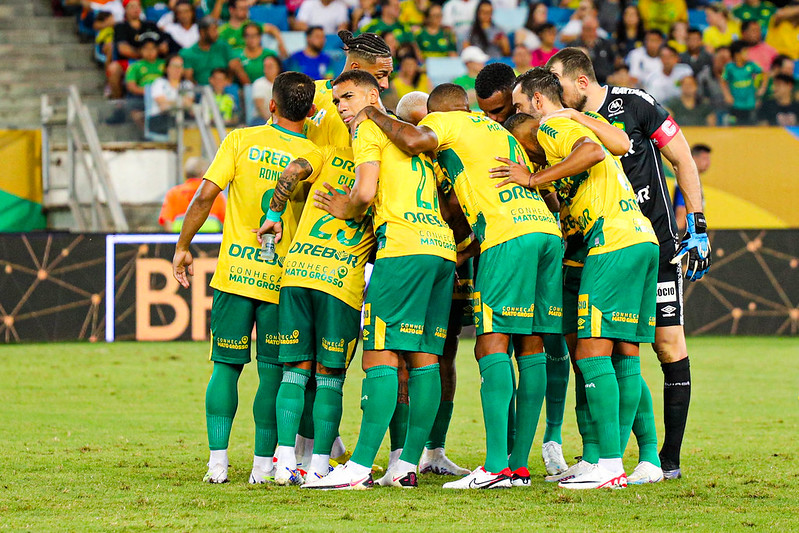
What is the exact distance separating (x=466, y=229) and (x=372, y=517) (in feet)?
6.76

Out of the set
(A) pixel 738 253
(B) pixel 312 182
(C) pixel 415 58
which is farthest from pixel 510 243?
(C) pixel 415 58

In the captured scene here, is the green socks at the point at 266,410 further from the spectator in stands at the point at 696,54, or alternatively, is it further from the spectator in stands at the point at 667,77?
the spectator in stands at the point at 696,54

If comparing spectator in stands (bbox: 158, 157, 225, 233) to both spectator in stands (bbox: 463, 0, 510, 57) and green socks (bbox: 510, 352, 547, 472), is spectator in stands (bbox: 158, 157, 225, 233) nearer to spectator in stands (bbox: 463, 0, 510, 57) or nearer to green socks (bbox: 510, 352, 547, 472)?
spectator in stands (bbox: 463, 0, 510, 57)

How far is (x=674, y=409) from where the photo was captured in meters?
6.39

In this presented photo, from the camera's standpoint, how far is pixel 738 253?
571 inches

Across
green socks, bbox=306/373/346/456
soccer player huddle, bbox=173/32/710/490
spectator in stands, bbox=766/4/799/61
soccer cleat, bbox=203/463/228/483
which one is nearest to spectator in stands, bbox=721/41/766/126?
spectator in stands, bbox=766/4/799/61

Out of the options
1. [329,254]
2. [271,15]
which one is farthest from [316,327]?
[271,15]

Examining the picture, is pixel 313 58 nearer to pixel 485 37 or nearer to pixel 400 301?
pixel 485 37

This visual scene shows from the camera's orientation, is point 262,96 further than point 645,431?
Yes

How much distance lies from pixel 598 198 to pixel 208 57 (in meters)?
12.3

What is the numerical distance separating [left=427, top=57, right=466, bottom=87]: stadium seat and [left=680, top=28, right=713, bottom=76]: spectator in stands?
370 cm

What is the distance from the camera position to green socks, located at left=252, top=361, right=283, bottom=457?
6129 millimetres

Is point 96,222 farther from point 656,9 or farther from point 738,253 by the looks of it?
point 656,9

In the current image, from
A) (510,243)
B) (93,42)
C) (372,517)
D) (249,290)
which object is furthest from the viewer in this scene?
(93,42)
